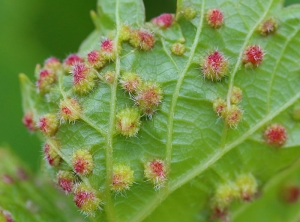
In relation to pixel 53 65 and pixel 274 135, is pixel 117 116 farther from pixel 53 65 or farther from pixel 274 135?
pixel 274 135

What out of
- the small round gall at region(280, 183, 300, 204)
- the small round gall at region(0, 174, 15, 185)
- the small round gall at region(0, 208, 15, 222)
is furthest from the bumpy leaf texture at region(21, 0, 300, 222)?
the small round gall at region(0, 174, 15, 185)

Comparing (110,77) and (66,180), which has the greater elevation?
(110,77)

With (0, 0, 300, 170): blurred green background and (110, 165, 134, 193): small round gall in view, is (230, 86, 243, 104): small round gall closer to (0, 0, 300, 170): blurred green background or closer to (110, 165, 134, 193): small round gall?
(110, 165, 134, 193): small round gall

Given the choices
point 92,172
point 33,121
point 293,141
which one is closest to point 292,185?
point 293,141

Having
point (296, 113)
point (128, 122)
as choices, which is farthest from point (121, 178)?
point (296, 113)

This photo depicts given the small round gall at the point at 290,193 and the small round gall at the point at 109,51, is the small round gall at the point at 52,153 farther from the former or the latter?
the small round gall at the point at 290,193

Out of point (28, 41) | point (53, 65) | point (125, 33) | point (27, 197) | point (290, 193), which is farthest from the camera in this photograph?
point (28, 41)

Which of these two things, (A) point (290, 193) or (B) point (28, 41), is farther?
(B) point (28, 41)
